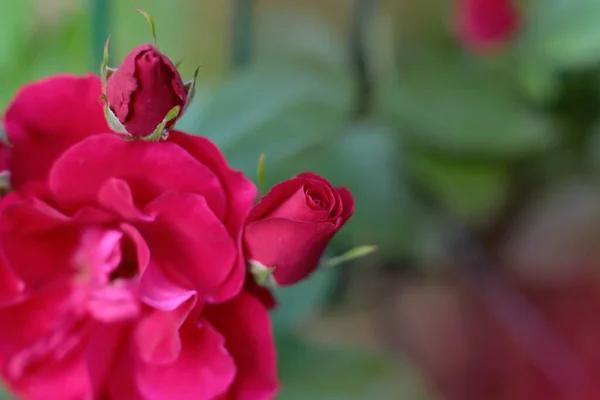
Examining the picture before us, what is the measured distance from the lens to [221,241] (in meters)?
0.20

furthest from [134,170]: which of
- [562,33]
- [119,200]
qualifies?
[562,33]

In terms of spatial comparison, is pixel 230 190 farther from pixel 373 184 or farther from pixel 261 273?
pixel 373 184

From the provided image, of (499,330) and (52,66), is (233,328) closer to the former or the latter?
(52,66)

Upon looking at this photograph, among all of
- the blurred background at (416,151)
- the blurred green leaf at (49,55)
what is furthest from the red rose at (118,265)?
the blurred green leaf at (49,55)

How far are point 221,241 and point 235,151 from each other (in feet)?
0.61

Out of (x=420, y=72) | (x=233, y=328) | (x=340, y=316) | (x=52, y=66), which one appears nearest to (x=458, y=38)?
(x=420, y=72)

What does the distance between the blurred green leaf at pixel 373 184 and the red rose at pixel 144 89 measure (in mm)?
346

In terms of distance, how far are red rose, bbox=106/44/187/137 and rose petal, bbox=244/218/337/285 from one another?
0.04m

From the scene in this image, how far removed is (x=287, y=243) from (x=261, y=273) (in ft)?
0.07

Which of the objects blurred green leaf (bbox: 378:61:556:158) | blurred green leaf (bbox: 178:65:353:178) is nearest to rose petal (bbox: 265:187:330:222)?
blurred green leaf (bbox: 178:65:353:178)

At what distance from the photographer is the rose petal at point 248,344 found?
21 cm

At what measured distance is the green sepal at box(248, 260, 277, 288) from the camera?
0.20 meters

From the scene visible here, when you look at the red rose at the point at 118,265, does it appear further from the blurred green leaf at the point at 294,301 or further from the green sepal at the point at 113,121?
the blurred green leaf at the point at 294,301

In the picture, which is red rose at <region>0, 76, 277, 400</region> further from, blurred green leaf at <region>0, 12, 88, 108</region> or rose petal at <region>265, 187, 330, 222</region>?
blurred green leaf at <region>0, 12, 88, 108</region>
